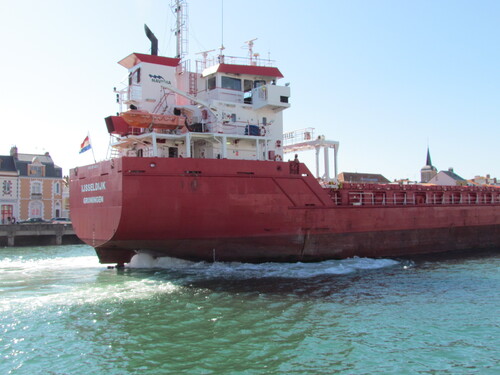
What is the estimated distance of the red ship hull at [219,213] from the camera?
12273 millimetres

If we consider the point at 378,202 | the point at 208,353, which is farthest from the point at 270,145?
the point at 208,353

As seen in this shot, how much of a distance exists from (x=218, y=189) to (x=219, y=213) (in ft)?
2.29

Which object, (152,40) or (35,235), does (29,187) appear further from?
(152,40)

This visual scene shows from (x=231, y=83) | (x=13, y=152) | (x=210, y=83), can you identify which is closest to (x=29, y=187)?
(x=13, y=152)

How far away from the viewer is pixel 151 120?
13281mm

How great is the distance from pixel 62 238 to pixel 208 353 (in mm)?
25024

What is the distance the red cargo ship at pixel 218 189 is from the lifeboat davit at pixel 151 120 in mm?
31

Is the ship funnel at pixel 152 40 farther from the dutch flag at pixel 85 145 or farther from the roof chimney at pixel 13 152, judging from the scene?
the roof chimney at pixel 13 152

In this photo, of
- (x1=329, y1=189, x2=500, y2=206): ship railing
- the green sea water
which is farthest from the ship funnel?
(x1=329, y1=189, x2=500, y2=206): ship railing

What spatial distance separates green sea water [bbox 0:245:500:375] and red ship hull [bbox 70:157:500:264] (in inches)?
33.7

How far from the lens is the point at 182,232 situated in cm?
1264

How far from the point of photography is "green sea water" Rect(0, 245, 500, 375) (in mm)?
6285

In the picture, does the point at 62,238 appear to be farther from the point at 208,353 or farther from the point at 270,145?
the point at 208,353

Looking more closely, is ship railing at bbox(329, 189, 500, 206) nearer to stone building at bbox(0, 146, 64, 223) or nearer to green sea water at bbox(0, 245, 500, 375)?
green sea water at bbox(0, 245, 500, 375)
